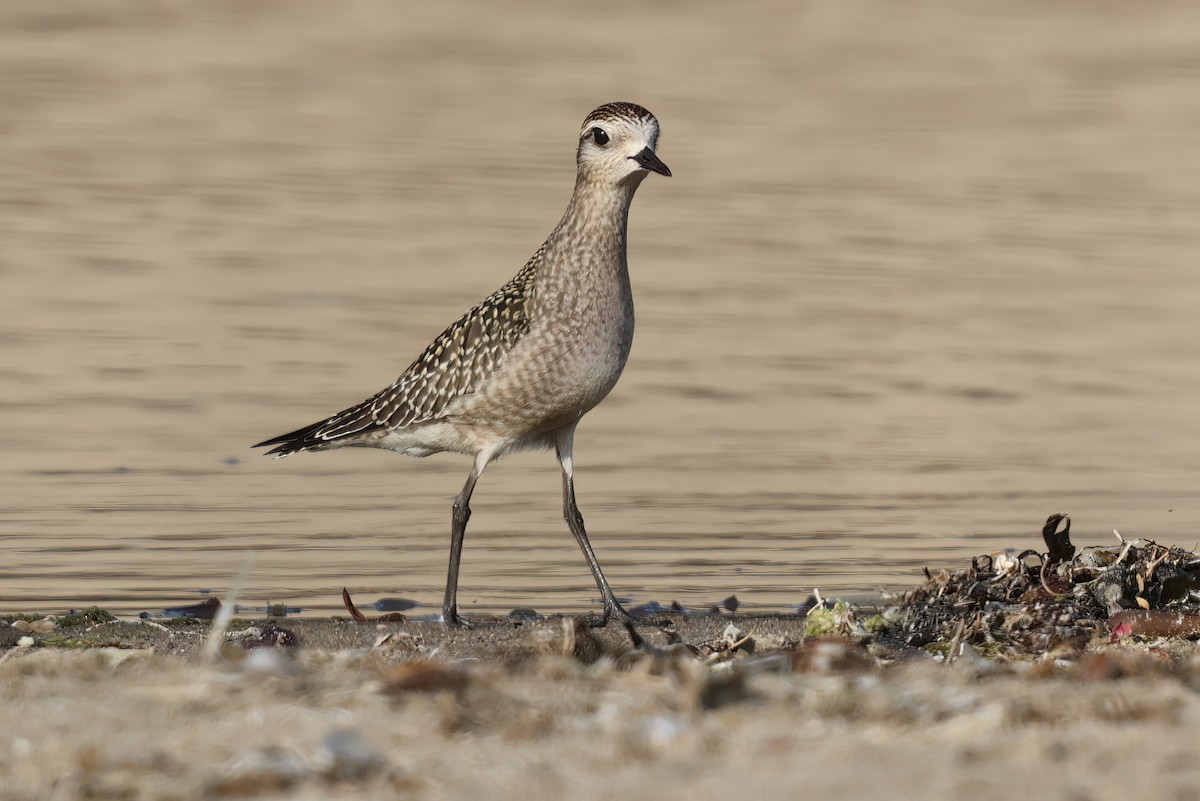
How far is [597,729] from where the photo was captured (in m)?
5.38

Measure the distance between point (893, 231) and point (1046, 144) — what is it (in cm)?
641

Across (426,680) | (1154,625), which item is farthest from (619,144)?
(426,680)

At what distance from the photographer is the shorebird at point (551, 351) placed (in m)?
9.20

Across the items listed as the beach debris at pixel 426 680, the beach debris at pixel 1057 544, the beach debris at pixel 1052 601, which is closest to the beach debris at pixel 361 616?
the beach debris at pixel 1052 601

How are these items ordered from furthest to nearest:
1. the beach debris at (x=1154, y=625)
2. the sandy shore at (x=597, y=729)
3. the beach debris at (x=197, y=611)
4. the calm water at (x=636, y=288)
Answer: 1. the calm water at (x=636, y=288)
2. the beach debris at (x=197, y=611)
3. the beach debris at (x=1154, y=625)
4. the sandy shore at (x=597, y=729)

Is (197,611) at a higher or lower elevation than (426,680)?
lower

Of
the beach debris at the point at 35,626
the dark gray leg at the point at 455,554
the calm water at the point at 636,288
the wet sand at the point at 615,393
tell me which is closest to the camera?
the wet sand at the point at 615,393

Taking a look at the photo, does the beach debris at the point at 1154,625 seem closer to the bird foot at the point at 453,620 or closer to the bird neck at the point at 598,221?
the bird foot at the point at 453,620

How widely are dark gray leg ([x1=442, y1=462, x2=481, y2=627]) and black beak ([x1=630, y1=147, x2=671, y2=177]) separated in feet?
4.70

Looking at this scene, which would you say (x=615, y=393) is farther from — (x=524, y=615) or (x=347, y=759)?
(x=347, y=759)

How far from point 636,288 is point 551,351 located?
319 inches

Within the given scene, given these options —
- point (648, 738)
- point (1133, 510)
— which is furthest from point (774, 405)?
point (648, 738)

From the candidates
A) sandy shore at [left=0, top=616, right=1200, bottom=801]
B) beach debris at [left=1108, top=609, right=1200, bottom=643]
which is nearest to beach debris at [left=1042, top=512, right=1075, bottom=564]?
beach debris at [left=1108, top=609, right=1200, bottom=643]

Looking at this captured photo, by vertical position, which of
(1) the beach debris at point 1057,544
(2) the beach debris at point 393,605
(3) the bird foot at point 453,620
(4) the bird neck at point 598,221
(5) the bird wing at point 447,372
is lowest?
(2) the beach debris at point 393,605
